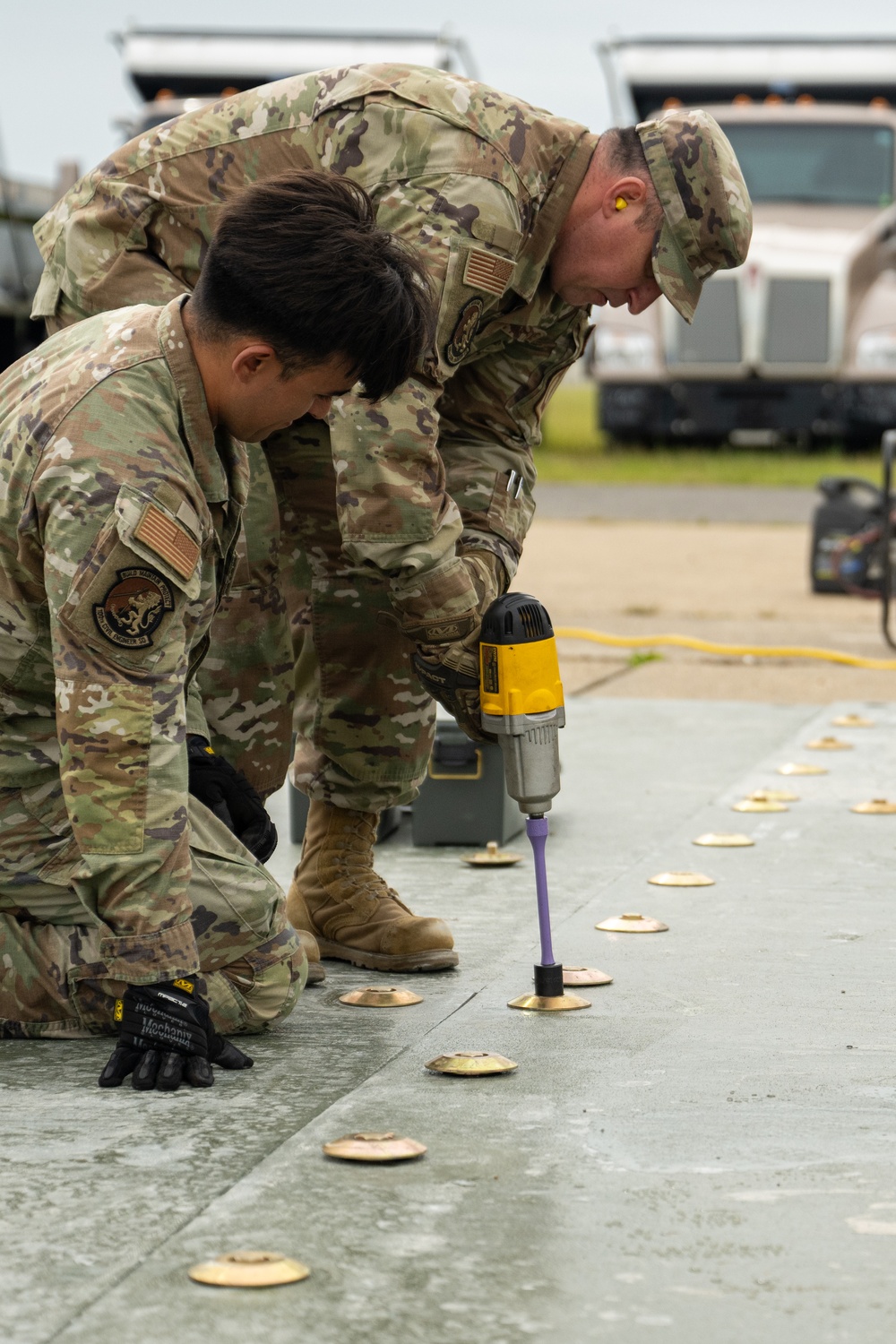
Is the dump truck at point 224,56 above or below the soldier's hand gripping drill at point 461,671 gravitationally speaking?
above

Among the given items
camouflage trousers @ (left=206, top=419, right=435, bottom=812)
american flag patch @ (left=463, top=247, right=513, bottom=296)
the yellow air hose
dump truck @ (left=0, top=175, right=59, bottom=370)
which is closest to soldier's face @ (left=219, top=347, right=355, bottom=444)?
american flag patch @ (left=463, top=247, right=513, bottom=296)

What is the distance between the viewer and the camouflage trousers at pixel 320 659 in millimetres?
3033

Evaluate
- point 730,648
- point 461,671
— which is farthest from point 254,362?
point 730,648

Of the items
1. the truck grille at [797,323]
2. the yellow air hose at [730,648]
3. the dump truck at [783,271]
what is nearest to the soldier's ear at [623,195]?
the yellow air hose at [730,648]

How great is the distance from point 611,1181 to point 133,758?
2.45ft

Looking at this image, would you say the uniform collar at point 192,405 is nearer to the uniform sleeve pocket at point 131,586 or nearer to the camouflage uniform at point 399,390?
the uniform sleeve pocket at point 131,586

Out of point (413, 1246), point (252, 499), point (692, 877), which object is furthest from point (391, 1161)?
point (692, 877)

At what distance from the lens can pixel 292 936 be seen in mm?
2566

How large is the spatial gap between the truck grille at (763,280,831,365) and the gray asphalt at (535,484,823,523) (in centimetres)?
140

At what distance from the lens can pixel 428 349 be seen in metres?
2.66

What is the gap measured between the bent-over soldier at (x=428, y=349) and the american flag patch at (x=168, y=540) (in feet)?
1.65

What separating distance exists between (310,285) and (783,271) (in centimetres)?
1264

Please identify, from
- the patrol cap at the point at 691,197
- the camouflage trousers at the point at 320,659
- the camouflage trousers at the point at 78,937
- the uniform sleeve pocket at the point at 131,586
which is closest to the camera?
the uniform sleeve pocket at the point at 131,586

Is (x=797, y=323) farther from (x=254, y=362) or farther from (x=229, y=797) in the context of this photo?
(x=254, y=362)
